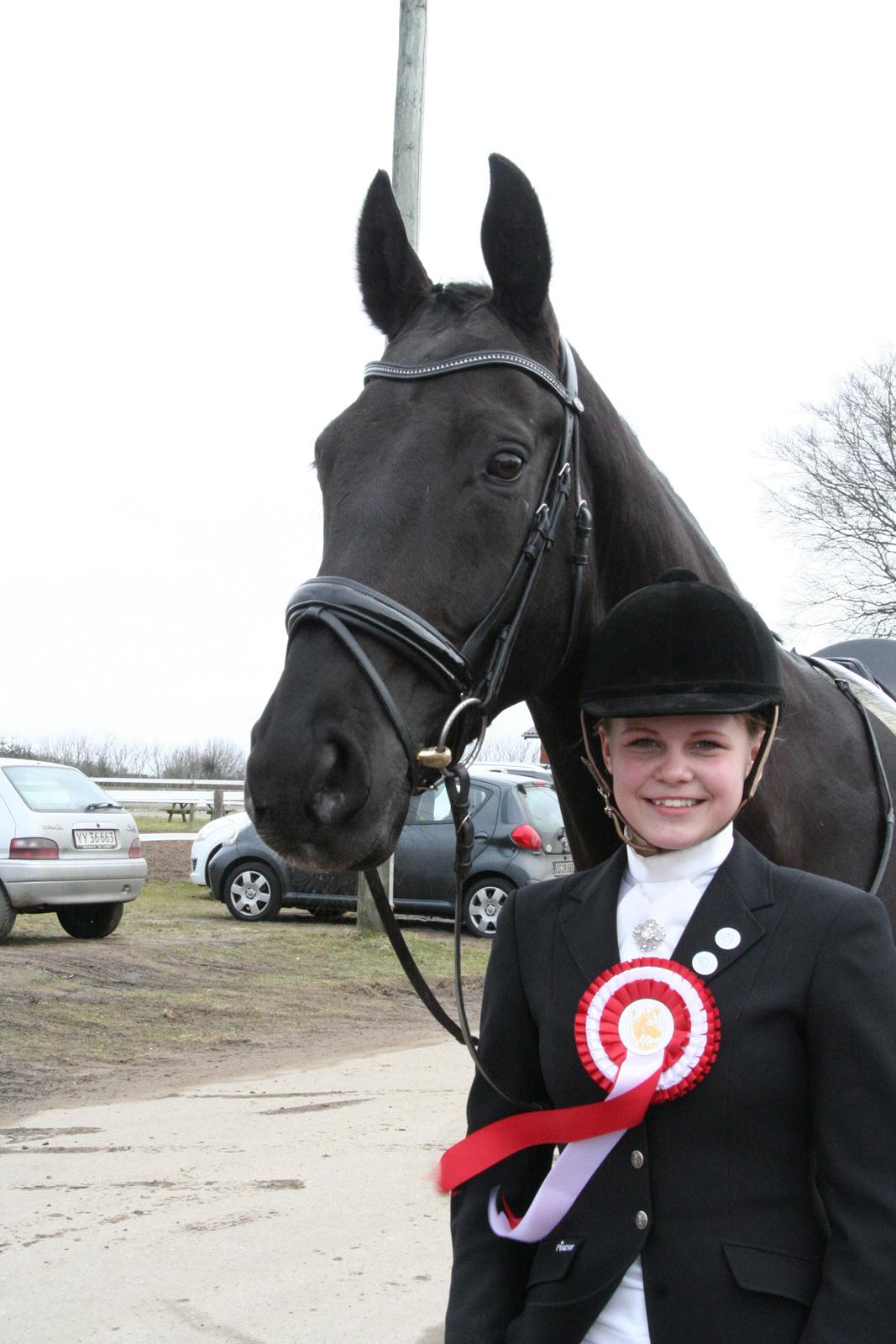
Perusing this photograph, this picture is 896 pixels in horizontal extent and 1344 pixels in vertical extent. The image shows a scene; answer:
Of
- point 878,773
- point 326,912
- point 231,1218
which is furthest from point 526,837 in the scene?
point 878,773

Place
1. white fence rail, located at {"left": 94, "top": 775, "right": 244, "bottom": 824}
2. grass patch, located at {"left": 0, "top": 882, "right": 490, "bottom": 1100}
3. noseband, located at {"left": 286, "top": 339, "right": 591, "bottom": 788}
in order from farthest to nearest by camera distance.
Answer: white fence rail, located at {"left": 94, "top": 775, "right": 244, "bottom": 824} → grass patch, located at {"left": 0, "top": 882, "right": 490, "bottom": 1100} → noseband, located at {"left": 286, "top": 339, "right": 591, "bottom": 788}

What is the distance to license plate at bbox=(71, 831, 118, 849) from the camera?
10594mm

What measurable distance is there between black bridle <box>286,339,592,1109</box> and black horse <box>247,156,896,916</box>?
0.02 metres

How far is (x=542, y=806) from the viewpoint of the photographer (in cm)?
1327

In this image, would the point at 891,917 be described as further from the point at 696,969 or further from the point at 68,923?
the point at 68,923

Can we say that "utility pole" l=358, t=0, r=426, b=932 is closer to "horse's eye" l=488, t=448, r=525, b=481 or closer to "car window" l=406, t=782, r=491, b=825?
"car window" l=406, t=782, r=491, b=825

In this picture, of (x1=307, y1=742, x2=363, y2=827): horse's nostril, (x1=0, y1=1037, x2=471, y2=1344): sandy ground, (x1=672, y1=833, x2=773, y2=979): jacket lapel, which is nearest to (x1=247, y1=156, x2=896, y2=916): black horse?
(x1=307, y1=742, x2=363, y2=827): horse's nostril

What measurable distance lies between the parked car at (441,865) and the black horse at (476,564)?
31.0 ft

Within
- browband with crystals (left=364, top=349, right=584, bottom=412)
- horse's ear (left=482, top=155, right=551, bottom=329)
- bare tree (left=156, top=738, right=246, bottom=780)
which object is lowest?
bare tree (left=156, top=738, right=246, bottom=780)

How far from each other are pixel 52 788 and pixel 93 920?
1.29 meters

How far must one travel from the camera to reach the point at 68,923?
11.4 metres

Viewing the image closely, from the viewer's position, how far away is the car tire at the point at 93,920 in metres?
11.2

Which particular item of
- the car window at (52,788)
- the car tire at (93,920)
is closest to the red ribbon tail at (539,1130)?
the car window at (52,788)

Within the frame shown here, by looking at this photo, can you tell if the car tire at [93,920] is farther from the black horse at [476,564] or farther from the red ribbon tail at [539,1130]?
the red ribbon tail at [539,1130]
